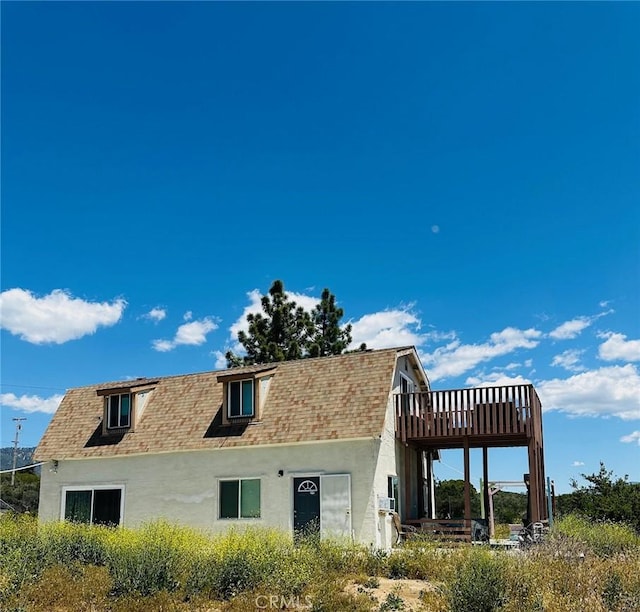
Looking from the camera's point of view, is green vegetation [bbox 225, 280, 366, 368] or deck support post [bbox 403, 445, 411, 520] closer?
deck support post [bbox 403, 445, 411, 520]

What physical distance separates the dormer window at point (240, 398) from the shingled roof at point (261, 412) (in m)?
0.38

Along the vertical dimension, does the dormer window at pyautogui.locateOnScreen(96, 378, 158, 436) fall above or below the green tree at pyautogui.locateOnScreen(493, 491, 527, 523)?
above

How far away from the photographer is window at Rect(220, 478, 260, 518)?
20.8 meters

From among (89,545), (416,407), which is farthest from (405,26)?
(89,545)

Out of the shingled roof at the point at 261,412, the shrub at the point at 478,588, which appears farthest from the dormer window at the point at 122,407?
the shrub at the point at 478,588

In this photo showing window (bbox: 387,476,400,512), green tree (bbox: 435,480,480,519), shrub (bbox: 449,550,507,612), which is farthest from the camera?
green tree (bbox: 435,480,480,519)

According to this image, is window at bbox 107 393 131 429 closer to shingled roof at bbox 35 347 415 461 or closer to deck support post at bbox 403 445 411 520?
shingled roof at bbox 35 347 415 461

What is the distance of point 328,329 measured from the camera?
41062 millimetres

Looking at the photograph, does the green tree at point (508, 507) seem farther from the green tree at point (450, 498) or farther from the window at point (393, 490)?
the window at point (393, 490)

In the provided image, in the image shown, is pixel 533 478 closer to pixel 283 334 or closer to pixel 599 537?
pixel 599 537

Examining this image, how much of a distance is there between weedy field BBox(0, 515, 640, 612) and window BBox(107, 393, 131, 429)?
7845 mm

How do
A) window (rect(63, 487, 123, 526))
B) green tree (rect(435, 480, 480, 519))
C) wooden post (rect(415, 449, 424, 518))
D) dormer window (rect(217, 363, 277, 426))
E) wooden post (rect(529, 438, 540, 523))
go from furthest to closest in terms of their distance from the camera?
1. green tree (rect(435, 480, 480, 519))
2. wooden post (rect(415, 449, 424, 518))
3. window (rect(63, 487, 123, 526))
4. dormer window (rect(217, 363, 277, 426))
5. wooden post (rect(529, 438, 540, 523))

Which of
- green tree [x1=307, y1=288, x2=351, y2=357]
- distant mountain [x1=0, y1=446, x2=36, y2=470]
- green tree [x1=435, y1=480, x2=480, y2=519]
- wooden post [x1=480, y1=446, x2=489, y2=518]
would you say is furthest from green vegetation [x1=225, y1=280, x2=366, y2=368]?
distant mountain [x1=0, y1=446, x2=36, y2=470]

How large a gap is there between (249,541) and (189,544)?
1699 mm
